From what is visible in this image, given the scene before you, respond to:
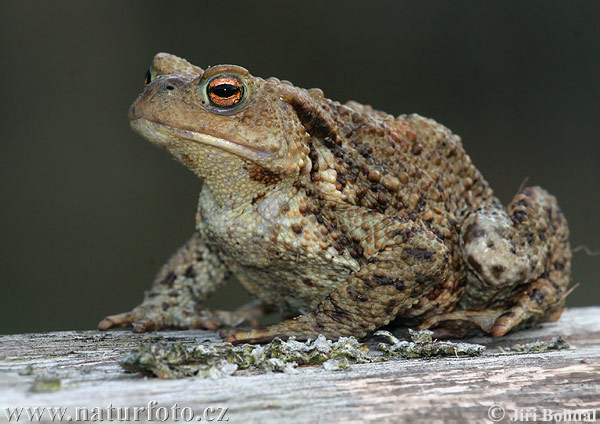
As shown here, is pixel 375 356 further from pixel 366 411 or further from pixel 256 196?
pixel 256 196

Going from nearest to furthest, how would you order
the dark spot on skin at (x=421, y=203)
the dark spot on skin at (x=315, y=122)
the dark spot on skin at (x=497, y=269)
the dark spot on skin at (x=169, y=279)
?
the dark spot on skin at (x=315, y=122) → the dark spot on skin at (x=497, y=269) → the dark spot on skin at (x=421, y=203) → the dark spot on skin at (x=169, y=279)

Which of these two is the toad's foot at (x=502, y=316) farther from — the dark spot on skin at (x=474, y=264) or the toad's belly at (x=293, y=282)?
the toad's belly at (x=293, y=282)

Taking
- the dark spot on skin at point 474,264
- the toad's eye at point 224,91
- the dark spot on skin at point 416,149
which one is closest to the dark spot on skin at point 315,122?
the toad's eye at point 224,91

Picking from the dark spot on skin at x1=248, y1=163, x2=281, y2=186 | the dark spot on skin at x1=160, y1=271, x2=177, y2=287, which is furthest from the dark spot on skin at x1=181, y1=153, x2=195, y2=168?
the dark spot on skin at x1=160, y1=271, x2=177, y2=287

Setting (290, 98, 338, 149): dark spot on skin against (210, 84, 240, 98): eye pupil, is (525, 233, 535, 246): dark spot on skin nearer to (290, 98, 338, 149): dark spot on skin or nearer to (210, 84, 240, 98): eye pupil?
(290, 98, 338, 149): dark spot on skin

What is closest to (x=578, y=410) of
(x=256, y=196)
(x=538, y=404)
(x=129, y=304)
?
(x=538, y=404)

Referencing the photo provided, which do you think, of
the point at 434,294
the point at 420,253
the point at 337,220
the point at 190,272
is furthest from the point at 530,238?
the point at 190,272
